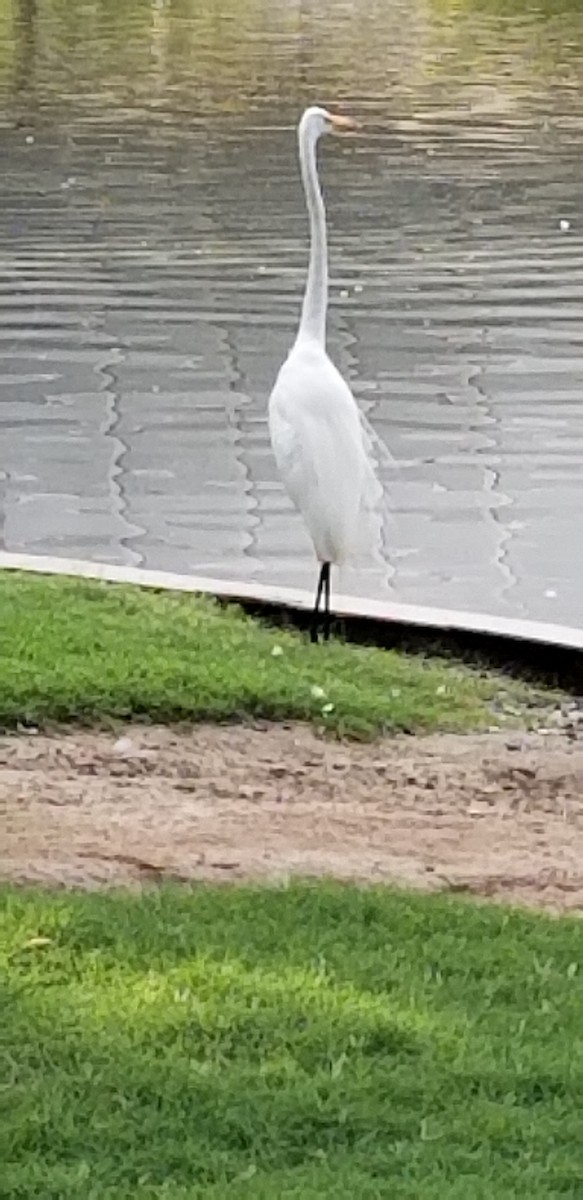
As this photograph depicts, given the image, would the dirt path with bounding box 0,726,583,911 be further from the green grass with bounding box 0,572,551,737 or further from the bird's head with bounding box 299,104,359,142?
the bird's head with bounding box 299,104,359,142

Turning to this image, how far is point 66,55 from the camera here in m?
36.2

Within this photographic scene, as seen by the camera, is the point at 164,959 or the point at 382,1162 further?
the point at 164,959

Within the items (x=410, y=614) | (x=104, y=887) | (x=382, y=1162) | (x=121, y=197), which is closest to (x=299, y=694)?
(x=410, y=614)

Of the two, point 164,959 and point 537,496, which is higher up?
point 164,959

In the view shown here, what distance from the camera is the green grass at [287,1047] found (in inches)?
145

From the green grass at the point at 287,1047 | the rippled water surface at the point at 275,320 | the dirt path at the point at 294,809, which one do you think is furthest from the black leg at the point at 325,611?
the green grass at the point at 287,1047

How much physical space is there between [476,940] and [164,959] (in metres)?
0.67

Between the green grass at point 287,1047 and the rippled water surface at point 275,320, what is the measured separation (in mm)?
4378

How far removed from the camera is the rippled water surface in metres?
10.2

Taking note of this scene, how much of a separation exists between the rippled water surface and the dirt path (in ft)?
7.96

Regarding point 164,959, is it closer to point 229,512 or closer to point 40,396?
point 229,512

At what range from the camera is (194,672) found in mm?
7328

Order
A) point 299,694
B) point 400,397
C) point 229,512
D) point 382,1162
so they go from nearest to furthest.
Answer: point 382,1162 → point 299,694 → point 229,512 → point 400,397

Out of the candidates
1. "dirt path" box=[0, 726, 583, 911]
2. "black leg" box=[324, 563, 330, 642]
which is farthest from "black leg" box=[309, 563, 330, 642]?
"dirt path" box=[0, 726, 583, 911]
